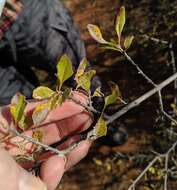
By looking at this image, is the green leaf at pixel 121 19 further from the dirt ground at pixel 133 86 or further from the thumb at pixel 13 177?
the dirt ground at pixel 133 86

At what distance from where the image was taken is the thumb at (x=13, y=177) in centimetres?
98

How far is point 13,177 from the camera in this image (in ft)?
3.27

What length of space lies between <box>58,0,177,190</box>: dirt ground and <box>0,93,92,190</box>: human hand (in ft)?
3.09

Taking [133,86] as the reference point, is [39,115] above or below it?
above

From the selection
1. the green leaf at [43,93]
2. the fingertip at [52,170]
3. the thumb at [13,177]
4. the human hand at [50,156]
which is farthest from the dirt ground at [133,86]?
the green leaf at [43,93]

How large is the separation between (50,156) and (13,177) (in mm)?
186

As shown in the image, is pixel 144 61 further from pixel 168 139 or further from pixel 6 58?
pixel 6 58

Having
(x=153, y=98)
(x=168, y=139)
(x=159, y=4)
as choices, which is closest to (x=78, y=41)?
(x=153, y=98)

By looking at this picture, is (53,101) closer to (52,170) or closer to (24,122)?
(24,122)

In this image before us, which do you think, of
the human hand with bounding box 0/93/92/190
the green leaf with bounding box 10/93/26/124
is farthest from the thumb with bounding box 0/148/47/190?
the green leaf with bounding box 10/93/26/124

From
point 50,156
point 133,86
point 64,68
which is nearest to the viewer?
point 64,68

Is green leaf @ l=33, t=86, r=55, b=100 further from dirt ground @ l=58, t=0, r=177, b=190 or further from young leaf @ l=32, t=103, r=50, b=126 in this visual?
dirt ground @ l=58, t=0, r=177, b=190

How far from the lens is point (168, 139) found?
2.92 metres

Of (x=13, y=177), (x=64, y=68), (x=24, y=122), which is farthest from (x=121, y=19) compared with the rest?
(x=13, y=177)
